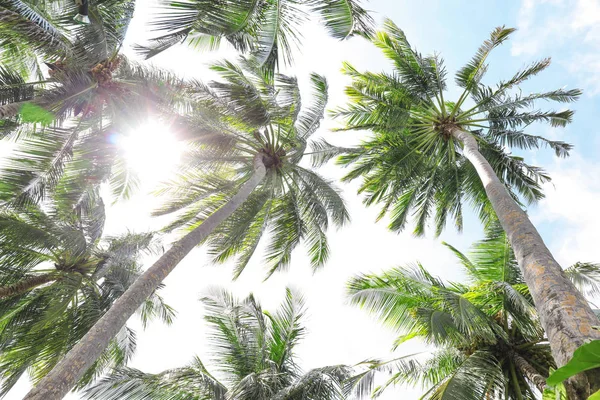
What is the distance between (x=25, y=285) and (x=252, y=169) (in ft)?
19.0

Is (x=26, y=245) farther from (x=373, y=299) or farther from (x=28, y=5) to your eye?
(x=373, y=299)

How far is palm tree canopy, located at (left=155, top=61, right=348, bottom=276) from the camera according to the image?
29.5 ft

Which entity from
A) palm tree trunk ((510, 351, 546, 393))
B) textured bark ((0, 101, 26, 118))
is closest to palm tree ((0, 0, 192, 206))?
textured bark ((0, 101, 26, 118))

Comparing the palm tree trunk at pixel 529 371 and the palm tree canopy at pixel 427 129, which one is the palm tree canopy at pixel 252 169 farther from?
the palm tree trunk at pixel 529 371

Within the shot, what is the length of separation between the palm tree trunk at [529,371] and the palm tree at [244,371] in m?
3.38

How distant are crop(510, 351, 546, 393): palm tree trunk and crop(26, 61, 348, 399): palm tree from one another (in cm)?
525

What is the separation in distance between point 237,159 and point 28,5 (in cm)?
535

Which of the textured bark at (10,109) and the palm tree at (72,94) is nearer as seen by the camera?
the textured bark at (10,109)

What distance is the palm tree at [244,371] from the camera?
294 inches

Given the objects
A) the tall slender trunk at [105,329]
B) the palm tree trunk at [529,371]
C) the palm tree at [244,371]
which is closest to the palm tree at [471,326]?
the palm tree trunk at [529,371]

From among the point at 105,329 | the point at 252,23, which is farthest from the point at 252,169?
the point at 105,329

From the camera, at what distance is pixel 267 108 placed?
9328 millimetres

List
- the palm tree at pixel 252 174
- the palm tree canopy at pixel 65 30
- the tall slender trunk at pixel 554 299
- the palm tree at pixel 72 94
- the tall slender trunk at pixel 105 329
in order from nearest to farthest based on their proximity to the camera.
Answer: the tall slender trunk at pixel 554 299, the tall slender trunk at pixel 105 329, the palm tree canopy at pixel 65 30, the palm tree at pixel 72 94, the palm tree at pixel 252 174

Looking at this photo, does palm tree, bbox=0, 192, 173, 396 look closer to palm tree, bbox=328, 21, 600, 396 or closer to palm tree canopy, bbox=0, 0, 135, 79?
palm tree canopy, bbox=0, 0, 135, 79
